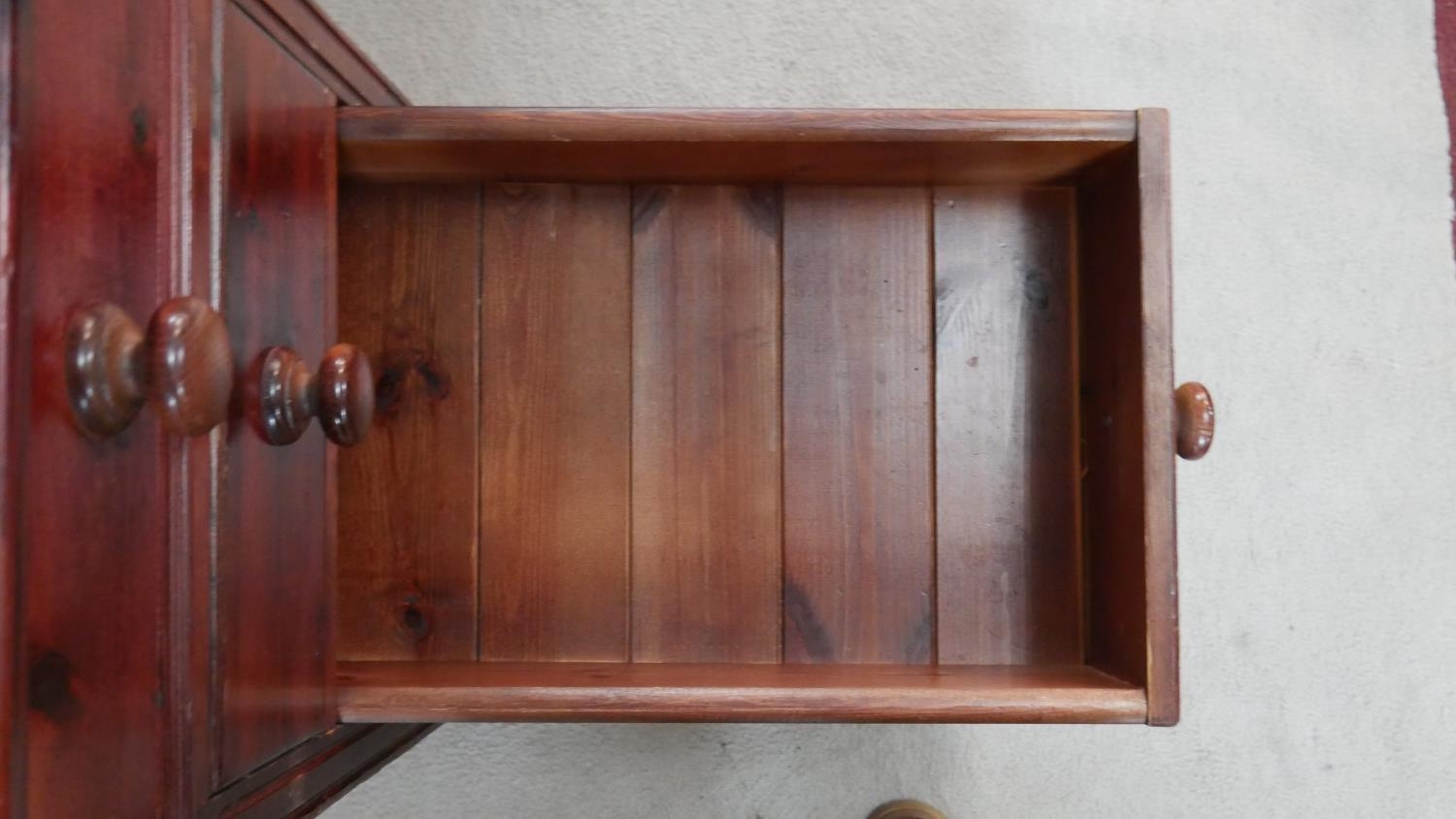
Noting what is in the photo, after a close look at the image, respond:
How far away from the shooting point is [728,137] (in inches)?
27.0

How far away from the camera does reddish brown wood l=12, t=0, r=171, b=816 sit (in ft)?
1.28

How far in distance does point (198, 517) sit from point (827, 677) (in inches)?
16.0

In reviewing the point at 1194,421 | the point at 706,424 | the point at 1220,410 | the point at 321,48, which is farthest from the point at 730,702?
the point at 1220,410

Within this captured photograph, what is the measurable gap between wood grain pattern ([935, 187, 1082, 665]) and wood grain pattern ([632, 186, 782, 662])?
0.42ft

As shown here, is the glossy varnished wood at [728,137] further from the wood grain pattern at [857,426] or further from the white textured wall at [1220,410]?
the white textured wall at [1220,410]

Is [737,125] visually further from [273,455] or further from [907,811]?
[907,811]

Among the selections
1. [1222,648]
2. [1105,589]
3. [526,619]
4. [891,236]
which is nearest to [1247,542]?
[1222,648]

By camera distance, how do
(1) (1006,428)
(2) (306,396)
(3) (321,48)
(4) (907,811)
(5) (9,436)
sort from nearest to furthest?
(5) (9,436)
(2) (306,396)
(3) (321,48)
(1) (1006,428)
(4) (907,811)

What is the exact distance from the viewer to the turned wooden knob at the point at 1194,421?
2.16 feet

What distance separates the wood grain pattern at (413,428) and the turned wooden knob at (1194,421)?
1.58 feet

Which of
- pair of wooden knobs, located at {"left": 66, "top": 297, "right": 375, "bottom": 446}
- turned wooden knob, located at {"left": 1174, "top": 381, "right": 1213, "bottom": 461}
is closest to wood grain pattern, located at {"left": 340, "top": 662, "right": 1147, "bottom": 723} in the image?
turned wooden knob, located at {"left": 1174, "top": 381, "right": 1213, "bottom": 461}

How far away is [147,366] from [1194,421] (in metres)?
0.56

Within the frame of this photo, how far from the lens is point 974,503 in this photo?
0.80m

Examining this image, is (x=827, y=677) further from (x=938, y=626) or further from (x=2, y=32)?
(x=2, y=32)
